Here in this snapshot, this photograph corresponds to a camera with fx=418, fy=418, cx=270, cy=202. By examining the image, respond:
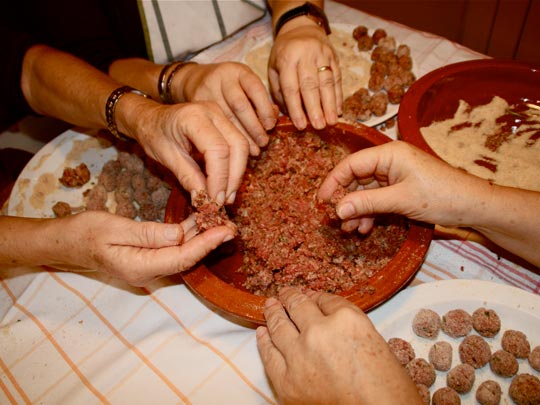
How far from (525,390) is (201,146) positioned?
111 centimetres

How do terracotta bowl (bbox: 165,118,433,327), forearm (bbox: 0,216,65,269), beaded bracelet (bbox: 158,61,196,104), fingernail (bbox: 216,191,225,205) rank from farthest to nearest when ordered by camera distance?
beaded bracelet (bbox: 158,61,196,104) → forearm (bbox: 0,216,65,269) → fingernail (bbox: 216,191,225,205) → terracotta bowl (bbox: 165,118,433,327)

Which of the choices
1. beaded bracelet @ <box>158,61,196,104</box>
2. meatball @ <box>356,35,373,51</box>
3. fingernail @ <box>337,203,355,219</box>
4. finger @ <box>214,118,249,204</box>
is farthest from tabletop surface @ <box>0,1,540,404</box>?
meatball @ <box>356,35,373,51</box>

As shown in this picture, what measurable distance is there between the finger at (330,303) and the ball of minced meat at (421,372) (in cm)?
29

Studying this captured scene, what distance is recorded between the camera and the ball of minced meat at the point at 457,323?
123cm

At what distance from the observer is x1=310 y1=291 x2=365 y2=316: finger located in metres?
1.06

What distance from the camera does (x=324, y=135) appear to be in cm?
163

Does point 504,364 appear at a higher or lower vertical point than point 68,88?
lower

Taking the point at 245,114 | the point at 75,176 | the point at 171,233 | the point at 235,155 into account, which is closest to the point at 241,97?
the point at 245,114

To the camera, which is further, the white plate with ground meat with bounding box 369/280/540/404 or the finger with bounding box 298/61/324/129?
the finger with bounding box 298/61/324/129

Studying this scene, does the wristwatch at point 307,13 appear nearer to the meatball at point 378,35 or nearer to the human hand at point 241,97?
the meatball at point 378,35

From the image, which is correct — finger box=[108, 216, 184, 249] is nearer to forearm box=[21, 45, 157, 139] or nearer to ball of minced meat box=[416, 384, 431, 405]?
forearm box=[21, 45, 157, 139]

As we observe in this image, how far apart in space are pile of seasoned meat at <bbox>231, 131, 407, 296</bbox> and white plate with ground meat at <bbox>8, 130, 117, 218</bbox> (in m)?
0.77

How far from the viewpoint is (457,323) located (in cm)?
123

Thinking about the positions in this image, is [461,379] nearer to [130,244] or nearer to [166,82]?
[130,244]
